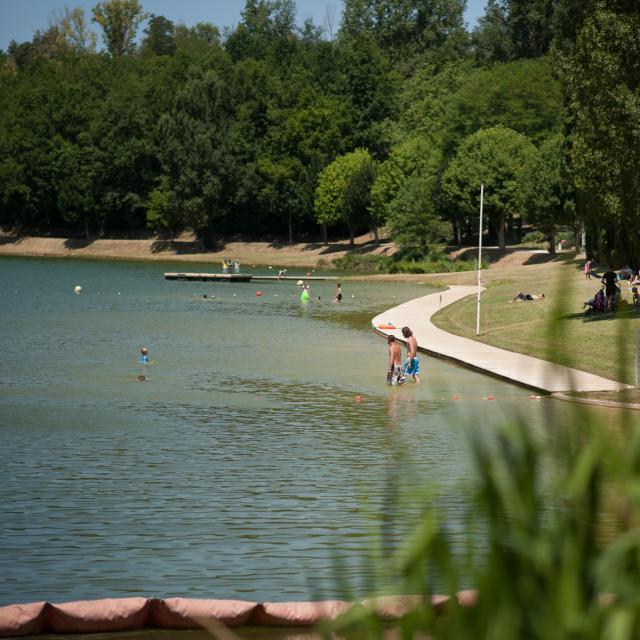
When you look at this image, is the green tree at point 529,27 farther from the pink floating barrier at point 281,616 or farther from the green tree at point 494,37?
the pink floating barrier at point 281,616

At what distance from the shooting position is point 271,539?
16.9 meters

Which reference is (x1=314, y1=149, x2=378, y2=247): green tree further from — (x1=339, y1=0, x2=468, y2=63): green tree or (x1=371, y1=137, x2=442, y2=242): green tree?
(x1=339, y1=0, x2=468, y2=63): green tree

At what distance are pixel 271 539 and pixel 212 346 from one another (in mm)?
29360

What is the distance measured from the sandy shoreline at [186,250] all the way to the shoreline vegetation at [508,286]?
0.33ft

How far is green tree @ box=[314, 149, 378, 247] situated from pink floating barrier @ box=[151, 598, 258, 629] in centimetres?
10514

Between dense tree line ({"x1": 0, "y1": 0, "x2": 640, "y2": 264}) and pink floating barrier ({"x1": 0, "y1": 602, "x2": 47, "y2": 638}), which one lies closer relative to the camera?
pink floating barrier ({"x1": 0, "y1": 602, "x2": 47, "y2": 638})

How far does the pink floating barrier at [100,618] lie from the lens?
476 inches

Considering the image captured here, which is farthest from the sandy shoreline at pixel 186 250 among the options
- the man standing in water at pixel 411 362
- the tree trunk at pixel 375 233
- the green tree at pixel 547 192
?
the man standing in water at pixel 411 362

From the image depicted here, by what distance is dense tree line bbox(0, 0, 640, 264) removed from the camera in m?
107

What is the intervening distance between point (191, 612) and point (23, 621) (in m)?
1.59

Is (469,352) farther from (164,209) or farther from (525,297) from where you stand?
(164,209)

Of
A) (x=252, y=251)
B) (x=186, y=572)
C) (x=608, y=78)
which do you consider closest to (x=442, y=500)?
(x=186, y=572)

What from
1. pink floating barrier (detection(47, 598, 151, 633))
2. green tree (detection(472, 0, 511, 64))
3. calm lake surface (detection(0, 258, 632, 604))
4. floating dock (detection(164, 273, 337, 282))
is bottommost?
floating dock (detection(164, 273, 337, 282))

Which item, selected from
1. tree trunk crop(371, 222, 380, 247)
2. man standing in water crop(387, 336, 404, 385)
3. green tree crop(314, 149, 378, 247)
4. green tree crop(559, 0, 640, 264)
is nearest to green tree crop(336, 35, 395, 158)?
green tree crop(314, 149, 378, 247)
